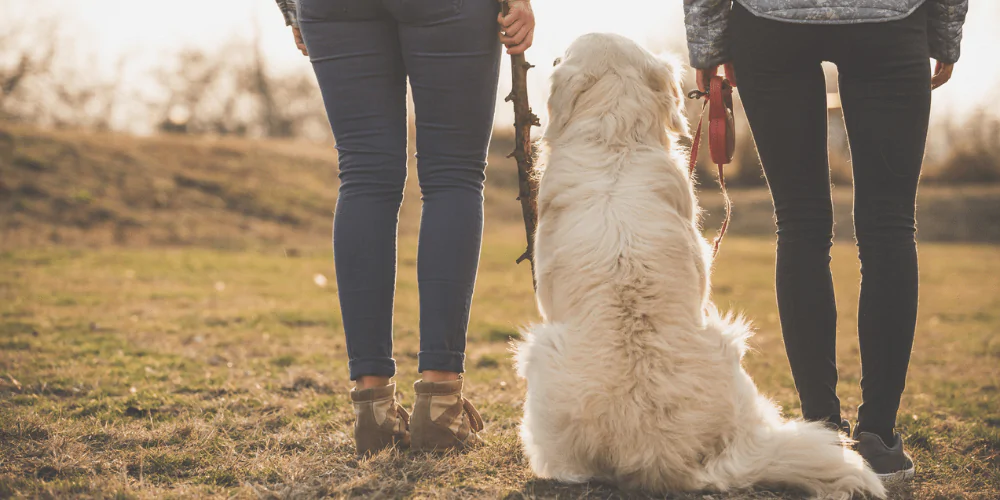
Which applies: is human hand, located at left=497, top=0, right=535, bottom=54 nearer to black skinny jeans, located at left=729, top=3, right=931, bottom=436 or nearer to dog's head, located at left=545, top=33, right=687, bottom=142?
dog's head, located at left=545, top=33, right=687, bottom=142

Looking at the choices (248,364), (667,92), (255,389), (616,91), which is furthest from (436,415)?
(248,364)

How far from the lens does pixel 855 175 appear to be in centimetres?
242

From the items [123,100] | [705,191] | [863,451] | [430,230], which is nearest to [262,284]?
[430,230]

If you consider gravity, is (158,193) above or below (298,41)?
below

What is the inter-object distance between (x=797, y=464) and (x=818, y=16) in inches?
52.7

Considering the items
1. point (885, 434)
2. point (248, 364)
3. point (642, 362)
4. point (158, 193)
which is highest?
point (642, 362)

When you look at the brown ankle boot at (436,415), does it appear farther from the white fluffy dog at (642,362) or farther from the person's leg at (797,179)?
the person's leg at (797,179)

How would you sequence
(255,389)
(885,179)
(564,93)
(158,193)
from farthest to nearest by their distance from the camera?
(158,193)
(255,389)
(564,93)
(885,179)

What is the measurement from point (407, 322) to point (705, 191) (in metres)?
25.1

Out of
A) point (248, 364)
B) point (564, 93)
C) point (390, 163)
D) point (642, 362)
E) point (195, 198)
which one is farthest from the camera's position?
point (195, 198)

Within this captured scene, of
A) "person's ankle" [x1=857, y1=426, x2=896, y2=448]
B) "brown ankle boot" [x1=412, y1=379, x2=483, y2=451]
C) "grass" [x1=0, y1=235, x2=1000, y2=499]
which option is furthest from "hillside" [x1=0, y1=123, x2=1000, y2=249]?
"brown ankle boot" [x1=412, y1=379, x2=483, y2=451]

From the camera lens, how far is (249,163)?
71.0 ft

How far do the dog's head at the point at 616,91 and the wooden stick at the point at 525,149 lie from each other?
3.4 inches

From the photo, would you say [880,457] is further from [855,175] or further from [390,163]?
[390,163]
